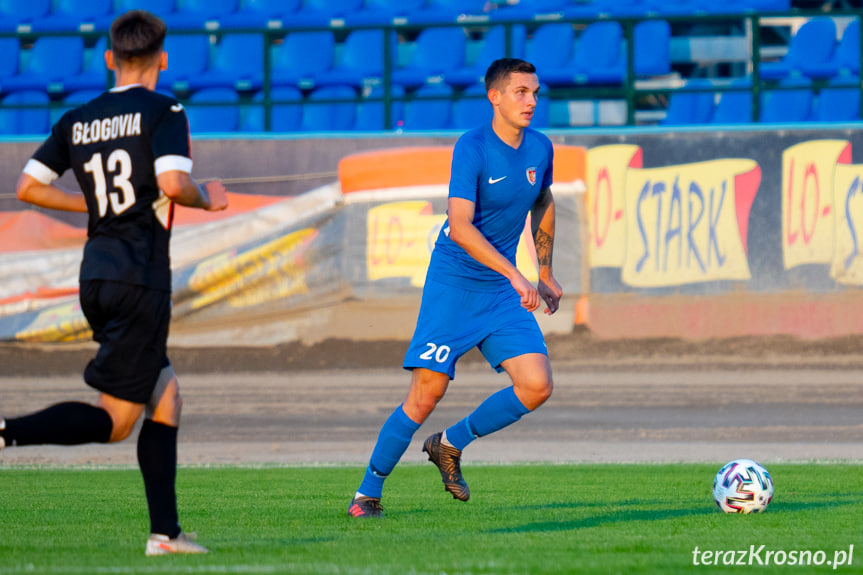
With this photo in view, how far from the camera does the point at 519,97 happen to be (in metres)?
5.67

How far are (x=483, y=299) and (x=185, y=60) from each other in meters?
13.1

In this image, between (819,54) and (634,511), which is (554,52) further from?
(634,511)

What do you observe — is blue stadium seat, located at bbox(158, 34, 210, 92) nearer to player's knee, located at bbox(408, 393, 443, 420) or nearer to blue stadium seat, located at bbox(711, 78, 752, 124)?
blue stadium seat, located at bbox(711, 78, 752, 124)

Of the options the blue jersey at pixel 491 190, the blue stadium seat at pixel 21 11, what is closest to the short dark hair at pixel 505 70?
the blue jersey at pixel 491 190

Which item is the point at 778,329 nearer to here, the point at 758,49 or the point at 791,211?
the point at 791,211

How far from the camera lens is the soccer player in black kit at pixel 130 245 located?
13.7ft

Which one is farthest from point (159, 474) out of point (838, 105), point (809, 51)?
point (809, 51)

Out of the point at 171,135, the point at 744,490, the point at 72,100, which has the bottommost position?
the point at 744,490

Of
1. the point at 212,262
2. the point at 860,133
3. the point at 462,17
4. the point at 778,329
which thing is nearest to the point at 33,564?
the point at 212,262

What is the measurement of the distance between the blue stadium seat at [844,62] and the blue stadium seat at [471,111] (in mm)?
4864

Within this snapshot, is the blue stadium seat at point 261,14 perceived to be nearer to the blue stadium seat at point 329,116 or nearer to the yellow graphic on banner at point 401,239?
Result: the blue stadium seat at point 329,116

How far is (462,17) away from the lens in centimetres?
1839

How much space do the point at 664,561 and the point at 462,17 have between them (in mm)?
15144

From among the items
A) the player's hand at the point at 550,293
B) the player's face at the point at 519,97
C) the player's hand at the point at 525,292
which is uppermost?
the player's face at the point at 519,97
